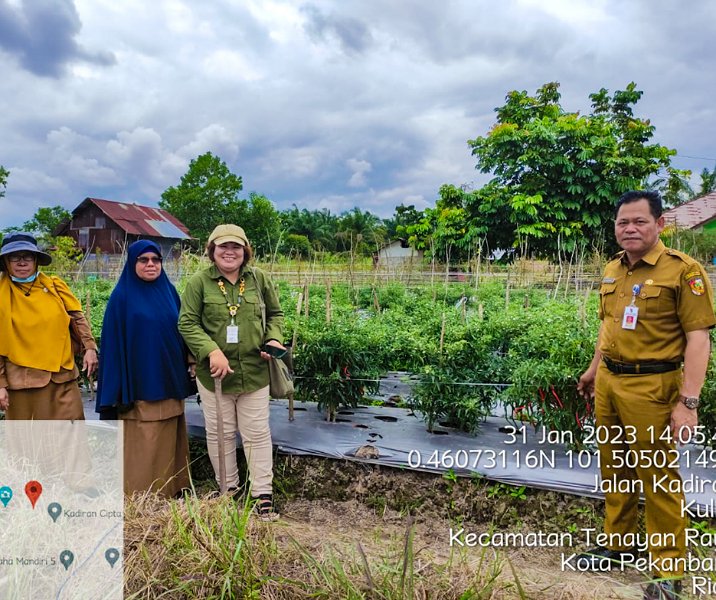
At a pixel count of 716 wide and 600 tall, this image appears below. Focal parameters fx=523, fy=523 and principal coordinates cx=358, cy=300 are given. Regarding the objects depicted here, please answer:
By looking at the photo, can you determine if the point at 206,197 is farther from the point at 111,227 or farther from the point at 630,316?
the point at 630,316

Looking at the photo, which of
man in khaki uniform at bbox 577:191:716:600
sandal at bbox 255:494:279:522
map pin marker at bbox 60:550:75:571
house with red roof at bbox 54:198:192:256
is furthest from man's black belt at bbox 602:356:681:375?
house with red roof at bbox 54:198:192:256

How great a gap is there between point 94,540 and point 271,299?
149cm

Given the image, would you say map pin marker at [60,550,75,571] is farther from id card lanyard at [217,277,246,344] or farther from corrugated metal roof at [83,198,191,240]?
corrugated metal roof at [83,198,191,240]

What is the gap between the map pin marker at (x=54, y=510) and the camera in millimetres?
1752

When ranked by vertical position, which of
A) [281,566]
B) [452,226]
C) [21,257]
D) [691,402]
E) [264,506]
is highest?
[452,226]

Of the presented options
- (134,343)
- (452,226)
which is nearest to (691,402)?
(134,343)

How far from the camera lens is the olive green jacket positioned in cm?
270

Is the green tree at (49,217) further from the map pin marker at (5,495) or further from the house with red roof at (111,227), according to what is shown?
the map pin marker at (5,495)

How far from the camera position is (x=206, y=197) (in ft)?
108

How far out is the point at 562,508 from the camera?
2.79 metres

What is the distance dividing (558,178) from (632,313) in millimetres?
13794

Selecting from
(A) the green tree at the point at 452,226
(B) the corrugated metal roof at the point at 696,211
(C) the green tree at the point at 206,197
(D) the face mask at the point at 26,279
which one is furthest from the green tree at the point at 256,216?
(D) the face mask at the point at 26,279

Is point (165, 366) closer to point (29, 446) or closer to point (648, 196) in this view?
point (29, 446)

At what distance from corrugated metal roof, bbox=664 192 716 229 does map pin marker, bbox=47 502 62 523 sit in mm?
22851
